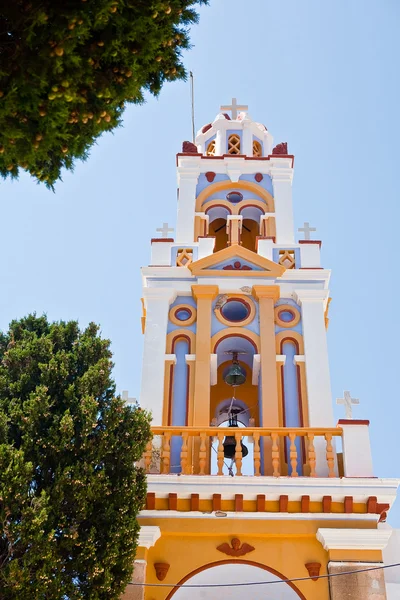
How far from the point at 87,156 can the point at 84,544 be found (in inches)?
152

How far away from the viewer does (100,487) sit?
25.5ft

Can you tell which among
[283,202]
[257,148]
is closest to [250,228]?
[283,202]

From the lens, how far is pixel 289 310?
40.3 ft

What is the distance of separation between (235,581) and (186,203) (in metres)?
6.71

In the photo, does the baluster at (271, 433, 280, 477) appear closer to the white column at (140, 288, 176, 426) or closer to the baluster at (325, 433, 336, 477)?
the baluster at (325, 433, 336, 477)

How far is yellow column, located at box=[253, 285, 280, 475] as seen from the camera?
10.8m

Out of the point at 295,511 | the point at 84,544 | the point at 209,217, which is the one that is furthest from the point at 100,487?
the point at 209,217

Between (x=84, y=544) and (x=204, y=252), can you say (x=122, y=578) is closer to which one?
(x=84, y=544)

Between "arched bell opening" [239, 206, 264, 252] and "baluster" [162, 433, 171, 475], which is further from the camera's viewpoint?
"arched bell opening" [239, 206, 264, 252]

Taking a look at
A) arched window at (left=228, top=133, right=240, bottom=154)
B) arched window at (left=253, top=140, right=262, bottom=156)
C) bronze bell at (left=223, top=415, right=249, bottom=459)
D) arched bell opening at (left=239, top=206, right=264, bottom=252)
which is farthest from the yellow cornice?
arched window at (left=253, top=140, right=262, bottom=156)

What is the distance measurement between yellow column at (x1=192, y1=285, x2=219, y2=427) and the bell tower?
20 millimetres

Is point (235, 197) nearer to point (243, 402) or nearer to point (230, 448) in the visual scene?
point (243, 402)

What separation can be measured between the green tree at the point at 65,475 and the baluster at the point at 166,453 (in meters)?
1.35

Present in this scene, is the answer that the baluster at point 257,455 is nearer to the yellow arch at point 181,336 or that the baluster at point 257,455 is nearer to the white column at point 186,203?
the yellow arch at point 181,336
